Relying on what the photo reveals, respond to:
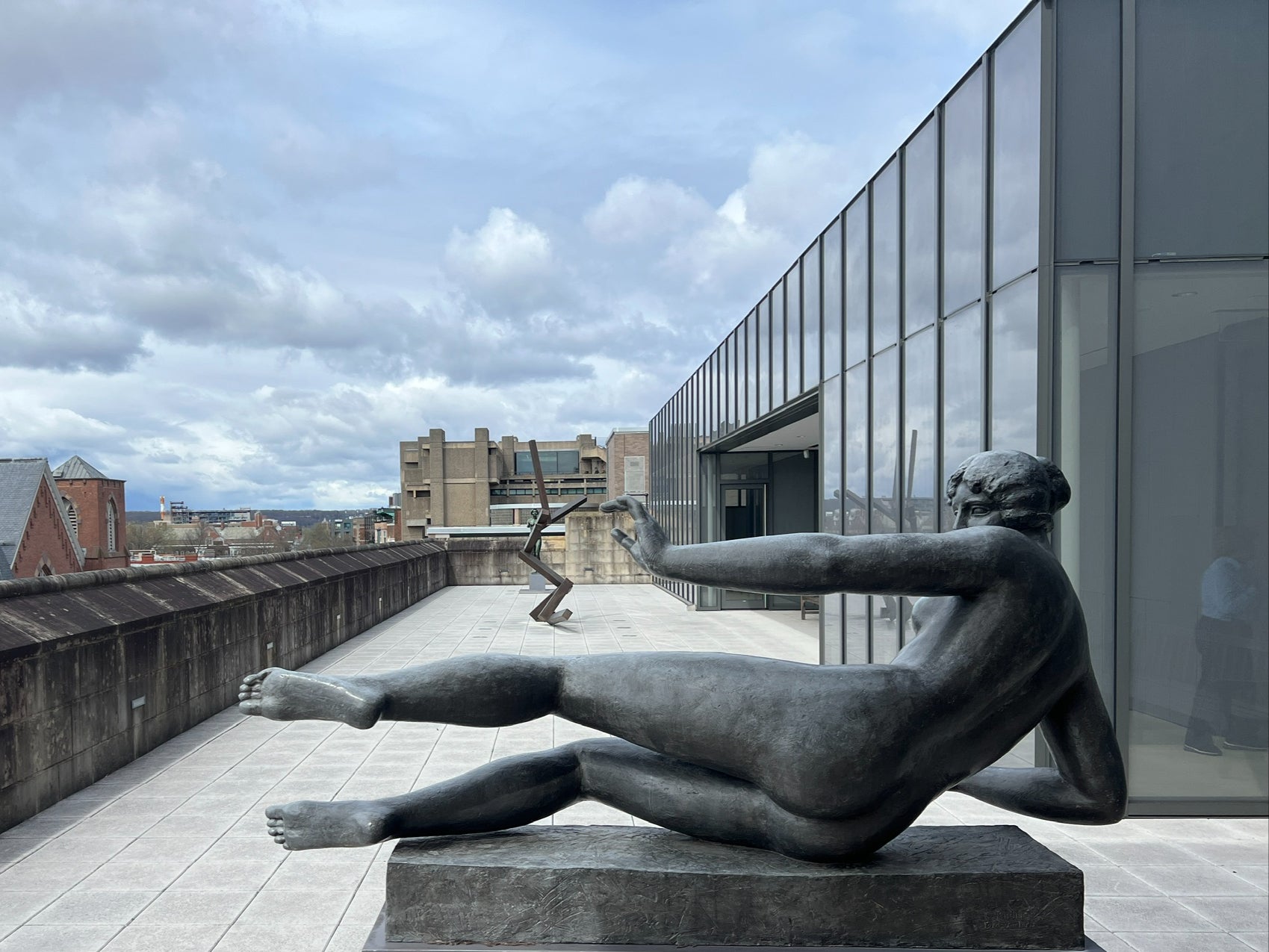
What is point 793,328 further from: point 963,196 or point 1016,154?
point 1016,154

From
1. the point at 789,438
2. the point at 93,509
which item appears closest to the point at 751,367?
the point at 789,438

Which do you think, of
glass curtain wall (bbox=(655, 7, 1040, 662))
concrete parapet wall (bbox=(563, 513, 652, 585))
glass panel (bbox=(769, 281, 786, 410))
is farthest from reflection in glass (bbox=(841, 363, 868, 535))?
concrete parapet wall (bbox=(563, 513, 652, 585))

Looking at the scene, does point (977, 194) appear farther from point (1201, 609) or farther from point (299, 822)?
point (299, 822)

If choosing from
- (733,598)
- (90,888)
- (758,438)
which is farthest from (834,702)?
(733,598)

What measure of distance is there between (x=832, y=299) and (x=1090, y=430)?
4.75 meters

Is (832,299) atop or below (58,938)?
atop

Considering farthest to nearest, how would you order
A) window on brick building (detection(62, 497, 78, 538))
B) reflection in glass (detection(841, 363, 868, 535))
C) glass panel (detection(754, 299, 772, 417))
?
window on brick building (detection(62, 497, 78, 538)) → glass panel (detection(754, 299, 772, 417)) → reflection in glass (detection(841, 363, 868, 535))

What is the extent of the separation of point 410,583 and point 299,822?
59.2 ft

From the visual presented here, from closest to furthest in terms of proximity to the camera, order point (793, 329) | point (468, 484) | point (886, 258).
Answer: point (886, 258), point (793, 329), point (468, 484)

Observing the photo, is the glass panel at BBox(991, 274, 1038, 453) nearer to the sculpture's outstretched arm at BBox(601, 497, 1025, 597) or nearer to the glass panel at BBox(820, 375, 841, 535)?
the glass panel at BBox(820, 375, 841, 535)

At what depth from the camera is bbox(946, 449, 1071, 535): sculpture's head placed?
8.59ft

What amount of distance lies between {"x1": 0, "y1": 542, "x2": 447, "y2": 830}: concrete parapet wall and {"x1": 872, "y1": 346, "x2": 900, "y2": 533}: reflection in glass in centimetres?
640

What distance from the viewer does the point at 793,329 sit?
1195 cm

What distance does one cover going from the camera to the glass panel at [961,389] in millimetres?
6576
